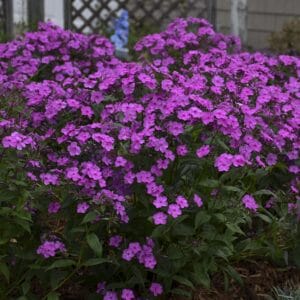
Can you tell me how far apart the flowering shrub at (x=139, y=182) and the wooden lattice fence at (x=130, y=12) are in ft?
20.0

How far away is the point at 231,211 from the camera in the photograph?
9.66 feet

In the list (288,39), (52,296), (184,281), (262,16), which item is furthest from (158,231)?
(262,16)

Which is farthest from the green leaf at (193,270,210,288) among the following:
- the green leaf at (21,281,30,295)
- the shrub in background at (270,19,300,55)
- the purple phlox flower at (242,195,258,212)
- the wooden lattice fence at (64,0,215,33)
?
the wooden lattice fence at (64,0,215,33)

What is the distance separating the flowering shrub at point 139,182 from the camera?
2.80m

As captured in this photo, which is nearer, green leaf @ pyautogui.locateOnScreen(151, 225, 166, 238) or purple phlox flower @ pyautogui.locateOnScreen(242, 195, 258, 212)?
green leaf @ pyautogui.locateOnScreen(151, 225, 166, 238)

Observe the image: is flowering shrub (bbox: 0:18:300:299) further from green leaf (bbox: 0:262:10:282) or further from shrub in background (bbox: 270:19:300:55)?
shrub in background (bbox: 270:19:300:55)

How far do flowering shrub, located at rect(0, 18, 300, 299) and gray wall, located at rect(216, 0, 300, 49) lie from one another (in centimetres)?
696

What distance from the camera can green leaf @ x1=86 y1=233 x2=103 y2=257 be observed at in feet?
8.85

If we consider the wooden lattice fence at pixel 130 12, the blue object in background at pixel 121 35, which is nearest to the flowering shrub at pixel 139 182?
the blue object in background at pixel 121 35

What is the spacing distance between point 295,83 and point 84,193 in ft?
5.58

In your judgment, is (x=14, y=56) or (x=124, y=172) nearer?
(x=124, y=172)

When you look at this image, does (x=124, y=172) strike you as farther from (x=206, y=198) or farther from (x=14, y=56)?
(x=14, y=56)

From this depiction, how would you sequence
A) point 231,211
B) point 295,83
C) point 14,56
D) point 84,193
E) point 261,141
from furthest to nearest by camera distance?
point 14,56, point 295,83, point 261,141, point 231,211, point 84,193

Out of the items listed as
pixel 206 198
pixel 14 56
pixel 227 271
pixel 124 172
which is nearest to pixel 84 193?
pixel 124 172
